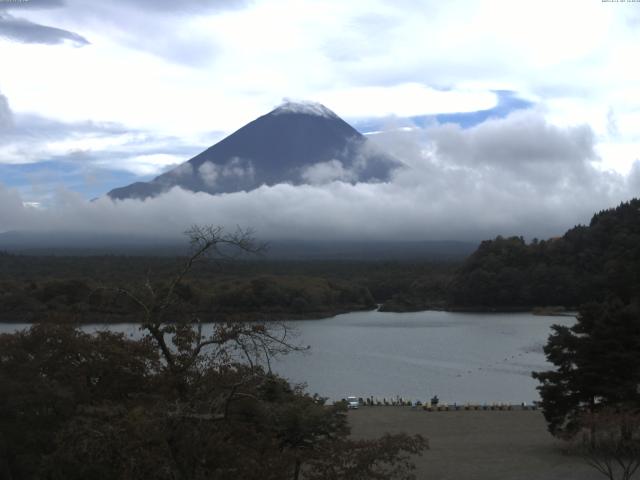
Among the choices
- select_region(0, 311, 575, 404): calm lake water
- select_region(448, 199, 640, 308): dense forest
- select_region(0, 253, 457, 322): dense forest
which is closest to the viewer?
select_region(0, 311, 575, 404): calm lake water

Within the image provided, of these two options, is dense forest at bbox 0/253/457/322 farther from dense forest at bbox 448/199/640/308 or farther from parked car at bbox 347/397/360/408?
parked car at bbox 347/397/360/408

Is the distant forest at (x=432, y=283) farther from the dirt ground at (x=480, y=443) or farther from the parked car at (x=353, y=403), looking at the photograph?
the dirt ground at (x=480, y=443)

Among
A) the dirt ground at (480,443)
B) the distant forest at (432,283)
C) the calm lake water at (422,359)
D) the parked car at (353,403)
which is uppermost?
the distant forest at (432,283)

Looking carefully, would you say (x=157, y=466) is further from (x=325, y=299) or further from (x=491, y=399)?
(x=325, y=299)

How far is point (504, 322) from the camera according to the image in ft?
153

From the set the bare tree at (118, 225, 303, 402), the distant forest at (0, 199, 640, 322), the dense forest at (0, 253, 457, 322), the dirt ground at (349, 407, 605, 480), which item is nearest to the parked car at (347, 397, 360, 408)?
the dirt ground at (349, 407, 605, 480)

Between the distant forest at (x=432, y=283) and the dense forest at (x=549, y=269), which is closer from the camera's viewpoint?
the distant forest at (x=432, y=283)

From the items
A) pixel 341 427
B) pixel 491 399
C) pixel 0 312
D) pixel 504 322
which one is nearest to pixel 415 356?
pixel 491 399

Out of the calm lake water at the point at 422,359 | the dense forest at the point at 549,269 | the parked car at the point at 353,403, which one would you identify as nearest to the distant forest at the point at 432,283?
the dense forest at the point at 549,269

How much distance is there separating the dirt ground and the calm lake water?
3049 mm

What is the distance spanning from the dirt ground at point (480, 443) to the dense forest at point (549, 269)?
35.7 metres

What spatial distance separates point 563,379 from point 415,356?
62.2 ft

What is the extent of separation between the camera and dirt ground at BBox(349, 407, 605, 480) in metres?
11.6

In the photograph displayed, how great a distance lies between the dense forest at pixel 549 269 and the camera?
5319cm
